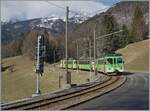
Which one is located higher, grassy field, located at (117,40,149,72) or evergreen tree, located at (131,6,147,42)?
evergreen tree, located at (131,6,147,42)

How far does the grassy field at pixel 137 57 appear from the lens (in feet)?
416

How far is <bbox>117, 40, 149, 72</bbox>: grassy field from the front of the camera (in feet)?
416

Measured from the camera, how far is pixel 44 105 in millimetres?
27438

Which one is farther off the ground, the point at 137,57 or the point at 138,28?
the point at 138,28

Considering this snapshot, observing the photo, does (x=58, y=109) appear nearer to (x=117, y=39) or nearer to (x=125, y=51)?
(x=125, y=51)

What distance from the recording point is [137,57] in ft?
454

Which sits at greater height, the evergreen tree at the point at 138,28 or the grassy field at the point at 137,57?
the evergreen tree at the point at 138,28

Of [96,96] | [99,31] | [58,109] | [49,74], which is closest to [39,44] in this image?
[96,96]

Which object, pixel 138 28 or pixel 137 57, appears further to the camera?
pixel 138 28

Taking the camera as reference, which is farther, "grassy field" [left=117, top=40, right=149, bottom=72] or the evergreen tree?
the evergreen tree

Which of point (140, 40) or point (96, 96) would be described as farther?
point (140, 40)

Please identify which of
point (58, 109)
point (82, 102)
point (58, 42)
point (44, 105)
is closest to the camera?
point (58, 109)

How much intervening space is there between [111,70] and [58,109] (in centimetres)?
4485

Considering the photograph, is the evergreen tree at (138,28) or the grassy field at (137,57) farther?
the evergreen tree at (138,28)
